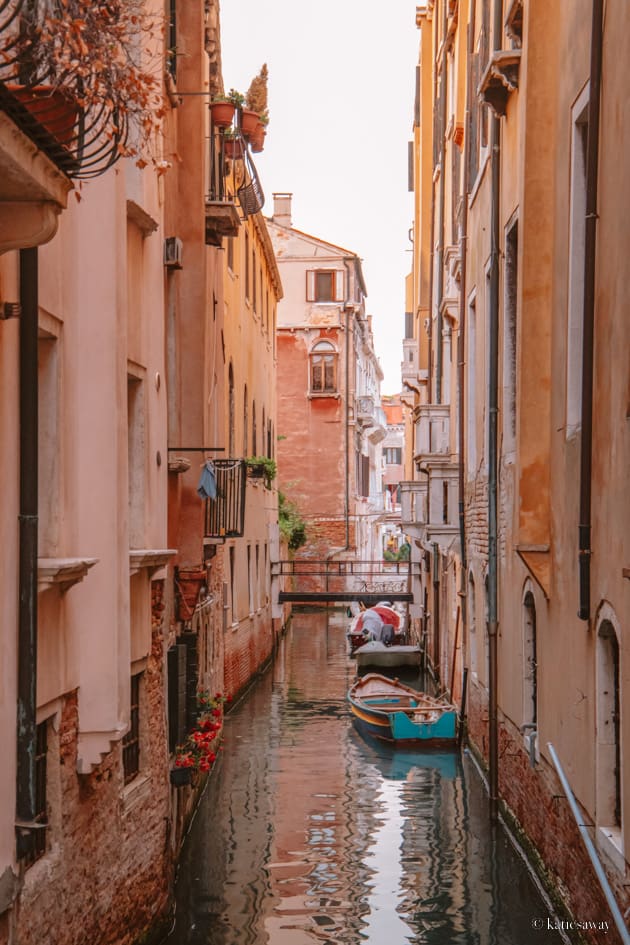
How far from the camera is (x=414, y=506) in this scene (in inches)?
1080

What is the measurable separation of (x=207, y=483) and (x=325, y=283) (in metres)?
36.1

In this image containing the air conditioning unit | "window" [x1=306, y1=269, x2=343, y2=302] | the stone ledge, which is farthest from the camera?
"window" [x1=306, y1=269, x2=343, y2=302]

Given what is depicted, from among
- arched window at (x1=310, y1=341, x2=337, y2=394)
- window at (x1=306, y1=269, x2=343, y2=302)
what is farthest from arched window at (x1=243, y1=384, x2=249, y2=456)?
window at (x1=306, y1=269, x2=343, y2=302)

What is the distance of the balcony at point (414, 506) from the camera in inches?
976

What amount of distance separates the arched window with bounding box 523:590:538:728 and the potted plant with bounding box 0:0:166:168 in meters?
7.74

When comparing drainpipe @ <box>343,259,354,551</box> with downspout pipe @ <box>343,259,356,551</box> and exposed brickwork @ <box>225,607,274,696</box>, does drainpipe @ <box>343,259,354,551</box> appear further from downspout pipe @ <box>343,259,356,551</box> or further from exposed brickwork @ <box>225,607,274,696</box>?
exposed brickwork @ <box>225,607,274,696</box>

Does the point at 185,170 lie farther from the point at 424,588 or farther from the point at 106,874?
the point at 424,588

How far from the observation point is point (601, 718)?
845cm

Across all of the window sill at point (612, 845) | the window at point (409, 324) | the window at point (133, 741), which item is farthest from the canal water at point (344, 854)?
the window at point (409, 324)

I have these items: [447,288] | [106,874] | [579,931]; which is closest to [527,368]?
[579,931]

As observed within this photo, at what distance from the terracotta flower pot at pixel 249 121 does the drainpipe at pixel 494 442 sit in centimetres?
279

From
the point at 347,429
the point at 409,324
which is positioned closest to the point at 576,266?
the point at 409,324

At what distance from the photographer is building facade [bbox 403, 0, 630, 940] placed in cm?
812

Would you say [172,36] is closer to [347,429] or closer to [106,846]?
[106,846]
